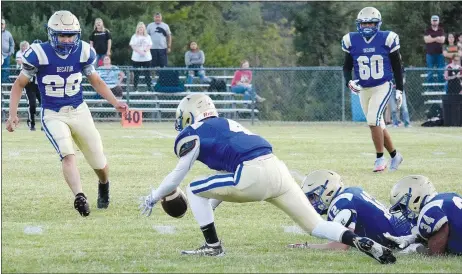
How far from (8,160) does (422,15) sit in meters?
17.4

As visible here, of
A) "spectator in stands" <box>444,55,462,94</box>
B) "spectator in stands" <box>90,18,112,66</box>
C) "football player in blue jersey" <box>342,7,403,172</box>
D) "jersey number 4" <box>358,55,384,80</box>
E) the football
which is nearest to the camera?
the football

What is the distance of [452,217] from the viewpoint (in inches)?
250

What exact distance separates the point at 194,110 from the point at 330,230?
105 centimetres

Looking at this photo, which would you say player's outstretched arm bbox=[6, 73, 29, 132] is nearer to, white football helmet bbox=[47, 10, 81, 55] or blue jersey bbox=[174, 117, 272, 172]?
white football helmet bbox=[47, 10, 81, 55]

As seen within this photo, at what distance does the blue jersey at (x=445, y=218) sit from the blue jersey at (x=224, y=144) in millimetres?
1007

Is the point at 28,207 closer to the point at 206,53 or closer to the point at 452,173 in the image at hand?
the point at 452,173

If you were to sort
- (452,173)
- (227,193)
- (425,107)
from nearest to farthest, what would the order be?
(227,193), (452,173), (425,107)

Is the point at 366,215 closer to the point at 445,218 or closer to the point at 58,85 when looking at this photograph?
the point at 445,218

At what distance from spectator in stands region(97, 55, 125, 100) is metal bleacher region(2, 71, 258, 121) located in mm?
494

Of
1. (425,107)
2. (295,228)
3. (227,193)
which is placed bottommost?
(425,107)

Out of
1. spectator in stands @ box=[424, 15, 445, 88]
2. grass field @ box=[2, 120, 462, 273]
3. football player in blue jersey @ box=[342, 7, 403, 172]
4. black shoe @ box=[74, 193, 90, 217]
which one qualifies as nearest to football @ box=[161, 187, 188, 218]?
grass field @ box=[2, 120, 462, 273]

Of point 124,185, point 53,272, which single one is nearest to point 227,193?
point 53,272

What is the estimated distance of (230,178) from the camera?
618 cm

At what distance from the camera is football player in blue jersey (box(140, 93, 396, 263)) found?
6.16 metres
